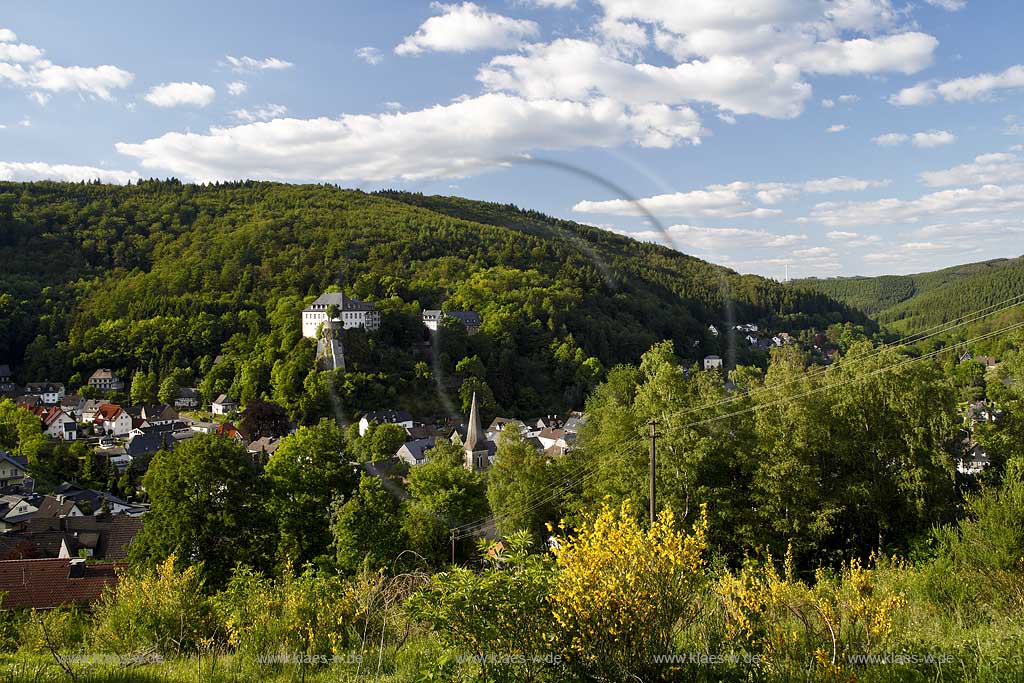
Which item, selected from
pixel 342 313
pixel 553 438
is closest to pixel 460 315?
pixel 342 313

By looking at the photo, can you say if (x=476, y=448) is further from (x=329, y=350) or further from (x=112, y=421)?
(x=112, y=421)

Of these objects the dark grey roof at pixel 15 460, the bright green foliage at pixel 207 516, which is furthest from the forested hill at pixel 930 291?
the dark grey roof at pixel 15 460

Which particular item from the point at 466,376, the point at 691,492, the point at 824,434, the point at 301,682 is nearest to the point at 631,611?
the point at 301,682

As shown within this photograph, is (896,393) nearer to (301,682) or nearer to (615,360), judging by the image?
(301,682)

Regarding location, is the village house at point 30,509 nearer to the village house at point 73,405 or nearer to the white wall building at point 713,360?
the village house at point 73,405

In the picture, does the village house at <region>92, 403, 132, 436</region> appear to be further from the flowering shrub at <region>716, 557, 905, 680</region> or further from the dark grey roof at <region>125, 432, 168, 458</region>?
the flowering shrub at <region>716, 557, 905, 680</region>

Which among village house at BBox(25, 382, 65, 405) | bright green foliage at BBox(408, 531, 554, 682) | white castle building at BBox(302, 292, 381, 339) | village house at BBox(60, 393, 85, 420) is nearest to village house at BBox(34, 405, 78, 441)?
village house at BBox(60, 393, 85, 420)
